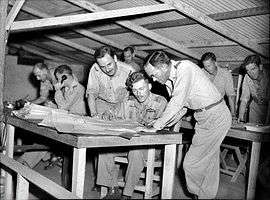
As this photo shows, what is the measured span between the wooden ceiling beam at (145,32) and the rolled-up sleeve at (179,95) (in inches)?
116

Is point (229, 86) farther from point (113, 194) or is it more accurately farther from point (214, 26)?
point (113, 194)

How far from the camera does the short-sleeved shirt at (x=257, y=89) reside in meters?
4.87

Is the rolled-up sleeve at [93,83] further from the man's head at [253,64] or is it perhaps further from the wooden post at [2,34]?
the man's head at [253,64]

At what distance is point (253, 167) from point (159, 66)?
172 cm

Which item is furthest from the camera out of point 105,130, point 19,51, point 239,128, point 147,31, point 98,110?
point 19,51

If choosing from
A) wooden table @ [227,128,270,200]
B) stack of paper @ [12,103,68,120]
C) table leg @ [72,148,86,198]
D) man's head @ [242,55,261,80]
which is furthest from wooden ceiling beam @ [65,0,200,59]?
table leg @ [72,148,86,198]

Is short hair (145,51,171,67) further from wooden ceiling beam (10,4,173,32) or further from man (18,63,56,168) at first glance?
man (18,63,56,168)

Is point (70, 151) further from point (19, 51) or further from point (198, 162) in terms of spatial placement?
point (19, 51)

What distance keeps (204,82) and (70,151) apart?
2.34 m

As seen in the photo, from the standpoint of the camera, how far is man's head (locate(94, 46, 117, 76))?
3889 millimetres

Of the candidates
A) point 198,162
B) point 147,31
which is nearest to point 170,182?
point 198,162

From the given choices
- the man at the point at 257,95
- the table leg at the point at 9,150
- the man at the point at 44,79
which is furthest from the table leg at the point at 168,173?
the man at the point at 44,79

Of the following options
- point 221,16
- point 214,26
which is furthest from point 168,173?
point 214,26

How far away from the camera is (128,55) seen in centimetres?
571
